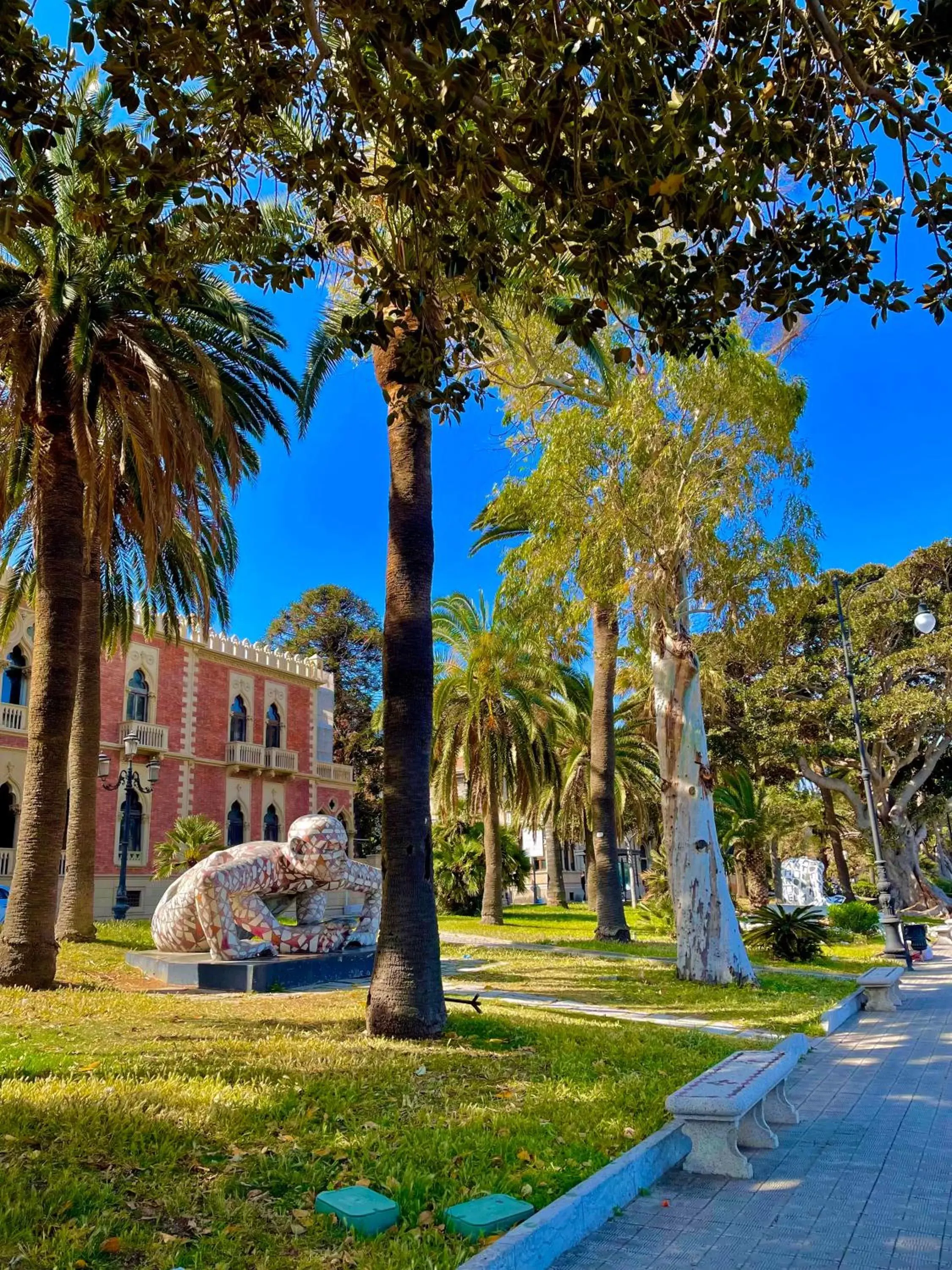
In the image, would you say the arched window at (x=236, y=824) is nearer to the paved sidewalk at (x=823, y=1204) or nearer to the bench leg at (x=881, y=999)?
the bench leg at (x=881, y=999)

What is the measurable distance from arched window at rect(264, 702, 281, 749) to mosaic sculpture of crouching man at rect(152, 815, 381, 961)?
82.8 feet

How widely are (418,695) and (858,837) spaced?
45.8 meters

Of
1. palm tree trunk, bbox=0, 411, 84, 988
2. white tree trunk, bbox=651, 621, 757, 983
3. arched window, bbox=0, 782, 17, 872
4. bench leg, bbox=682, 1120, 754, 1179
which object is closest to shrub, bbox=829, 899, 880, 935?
white tree trunk, bbox=651, 621, 757, 983

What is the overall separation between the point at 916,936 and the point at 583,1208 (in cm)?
1911

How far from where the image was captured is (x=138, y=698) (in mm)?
33000

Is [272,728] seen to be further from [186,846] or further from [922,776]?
[922,776]

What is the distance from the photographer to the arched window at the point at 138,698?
107ft

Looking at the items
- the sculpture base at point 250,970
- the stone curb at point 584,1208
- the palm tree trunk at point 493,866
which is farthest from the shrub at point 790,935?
the stone curb at point 584,1208

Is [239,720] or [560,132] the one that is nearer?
[560,132]

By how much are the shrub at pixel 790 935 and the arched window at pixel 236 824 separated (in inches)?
890

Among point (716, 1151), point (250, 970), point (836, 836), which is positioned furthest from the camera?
point (836, 836)

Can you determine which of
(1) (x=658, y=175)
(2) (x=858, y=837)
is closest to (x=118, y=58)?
(1) (x=658, y=175)

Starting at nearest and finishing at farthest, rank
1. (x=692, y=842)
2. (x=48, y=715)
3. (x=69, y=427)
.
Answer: (x=48, y=715) < (x=69, y=427) < (x=692, y=842)

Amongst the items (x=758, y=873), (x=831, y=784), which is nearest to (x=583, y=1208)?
(x=758, y=873)
